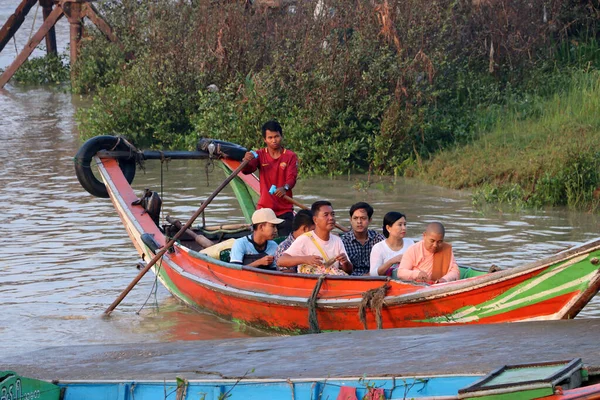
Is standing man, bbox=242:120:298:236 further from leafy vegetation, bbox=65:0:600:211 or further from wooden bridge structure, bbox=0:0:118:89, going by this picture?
wooden bridge structure, bbox=0:0:118:89

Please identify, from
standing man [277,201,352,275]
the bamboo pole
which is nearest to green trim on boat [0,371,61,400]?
standing man [277,201,352,275]

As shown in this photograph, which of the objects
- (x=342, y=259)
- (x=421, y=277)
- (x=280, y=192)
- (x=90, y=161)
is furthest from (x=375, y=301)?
(x=90, y=161)

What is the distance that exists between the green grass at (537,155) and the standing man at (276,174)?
148 inches

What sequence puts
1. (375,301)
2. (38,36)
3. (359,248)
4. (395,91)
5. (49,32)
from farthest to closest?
(49,32) → (38,36) → (395,91) → (359,248) → (375,301)

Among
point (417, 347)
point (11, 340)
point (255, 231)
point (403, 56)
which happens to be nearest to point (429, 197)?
point (403, 56)

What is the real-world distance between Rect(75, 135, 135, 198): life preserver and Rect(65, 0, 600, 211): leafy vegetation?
130 inches

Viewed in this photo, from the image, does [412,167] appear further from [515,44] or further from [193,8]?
[193,8]

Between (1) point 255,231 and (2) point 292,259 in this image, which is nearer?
(2) point 292,259

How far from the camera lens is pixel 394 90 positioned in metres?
14.2

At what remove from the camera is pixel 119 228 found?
12.2 metres

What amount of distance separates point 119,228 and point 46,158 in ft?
15.0

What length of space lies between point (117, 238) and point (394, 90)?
4.52m

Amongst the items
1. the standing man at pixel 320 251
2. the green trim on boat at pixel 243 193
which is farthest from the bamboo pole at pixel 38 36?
the standing man at pixel 320 251

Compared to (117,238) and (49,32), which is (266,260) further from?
(49,32)
